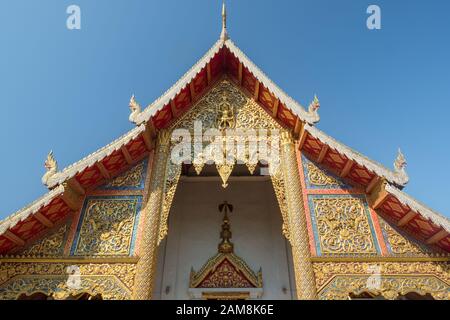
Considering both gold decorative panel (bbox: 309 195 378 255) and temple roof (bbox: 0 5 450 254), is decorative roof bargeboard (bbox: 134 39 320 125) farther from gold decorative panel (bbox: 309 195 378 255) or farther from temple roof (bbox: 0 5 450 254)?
gold decorative panel (bbox: 309 195 378 255)

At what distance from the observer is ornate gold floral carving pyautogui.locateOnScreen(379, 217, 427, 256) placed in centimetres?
616

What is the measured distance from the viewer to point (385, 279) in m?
5.87

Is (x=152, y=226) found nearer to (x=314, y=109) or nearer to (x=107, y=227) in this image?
(x=107, y=227)

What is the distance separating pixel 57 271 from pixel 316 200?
4.61 m

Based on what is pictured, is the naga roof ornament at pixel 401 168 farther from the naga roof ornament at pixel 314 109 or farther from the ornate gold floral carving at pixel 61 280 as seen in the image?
the ornate gold floral carving at pixel 61 280

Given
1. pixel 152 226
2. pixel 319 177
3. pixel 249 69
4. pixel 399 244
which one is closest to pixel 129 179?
pixel 152 226

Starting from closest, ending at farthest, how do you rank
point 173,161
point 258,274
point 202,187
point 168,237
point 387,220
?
point 387,220 → point 173,161 → point 258,274 → point 168,237 → point 202,187

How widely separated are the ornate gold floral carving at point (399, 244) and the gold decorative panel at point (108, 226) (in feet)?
14.5

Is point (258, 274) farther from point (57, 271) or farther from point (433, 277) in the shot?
point (57, 271)

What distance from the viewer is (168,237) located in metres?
9.34

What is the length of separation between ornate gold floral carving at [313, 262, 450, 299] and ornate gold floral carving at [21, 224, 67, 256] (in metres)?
4.29

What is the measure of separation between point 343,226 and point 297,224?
83 centimetres

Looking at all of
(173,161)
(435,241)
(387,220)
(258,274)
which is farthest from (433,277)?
(173,161)

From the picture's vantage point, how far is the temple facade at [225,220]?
5.88m
